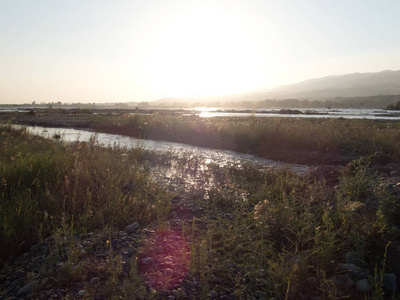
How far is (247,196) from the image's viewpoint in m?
7.99

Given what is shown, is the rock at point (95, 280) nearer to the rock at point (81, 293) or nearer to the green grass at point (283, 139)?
the rock at point (81, 293)

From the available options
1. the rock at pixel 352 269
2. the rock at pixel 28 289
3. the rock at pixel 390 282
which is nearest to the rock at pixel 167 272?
the rock at pixel 28 289

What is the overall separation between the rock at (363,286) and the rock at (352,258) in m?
0.43

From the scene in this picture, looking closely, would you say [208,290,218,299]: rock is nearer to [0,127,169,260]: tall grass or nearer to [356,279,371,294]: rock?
[356,279,371,294]: rock

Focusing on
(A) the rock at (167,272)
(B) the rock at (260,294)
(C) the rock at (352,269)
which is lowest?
(B) the rock at (260,294)

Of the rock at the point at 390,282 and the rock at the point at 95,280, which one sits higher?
the rock at the point at 95,280

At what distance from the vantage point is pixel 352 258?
4.27 m

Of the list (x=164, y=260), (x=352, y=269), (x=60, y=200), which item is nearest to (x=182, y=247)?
(x=164, y=260)

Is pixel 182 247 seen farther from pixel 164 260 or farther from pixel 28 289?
pixel 28 289

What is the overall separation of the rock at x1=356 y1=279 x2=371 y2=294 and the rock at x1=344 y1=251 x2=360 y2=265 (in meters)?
0.43

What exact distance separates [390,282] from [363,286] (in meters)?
0.40

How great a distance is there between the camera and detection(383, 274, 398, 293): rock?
3.75 m

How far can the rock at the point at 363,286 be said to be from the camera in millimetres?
3683

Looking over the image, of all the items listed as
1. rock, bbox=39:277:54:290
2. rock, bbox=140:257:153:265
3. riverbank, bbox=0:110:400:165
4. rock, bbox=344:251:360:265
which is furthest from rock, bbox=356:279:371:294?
riverbank, bbox=0:110:400:165
